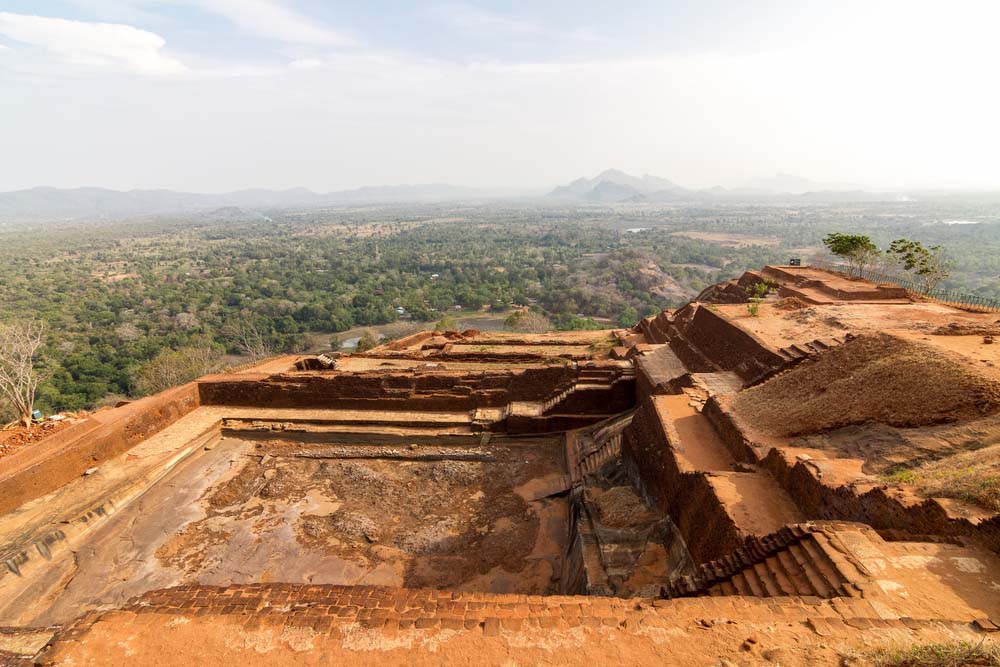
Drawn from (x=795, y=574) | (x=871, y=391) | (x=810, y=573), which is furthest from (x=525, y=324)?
(x=810, y=573)

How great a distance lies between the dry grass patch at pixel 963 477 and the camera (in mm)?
4605

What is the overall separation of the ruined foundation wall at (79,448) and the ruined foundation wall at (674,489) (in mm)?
11961

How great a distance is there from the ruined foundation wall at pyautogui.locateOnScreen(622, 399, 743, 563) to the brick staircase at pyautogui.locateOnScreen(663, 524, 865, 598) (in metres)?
0.40

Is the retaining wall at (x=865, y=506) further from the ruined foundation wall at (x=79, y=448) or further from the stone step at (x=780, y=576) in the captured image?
the ruined foundation wall at (x=79, y=448)

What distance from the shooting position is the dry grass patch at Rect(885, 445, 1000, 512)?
461 cm

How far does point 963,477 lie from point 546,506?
6.75 meters

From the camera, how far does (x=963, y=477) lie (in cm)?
488

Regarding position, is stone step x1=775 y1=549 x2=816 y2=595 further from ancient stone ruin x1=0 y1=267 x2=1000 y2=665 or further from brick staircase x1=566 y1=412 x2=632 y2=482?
brick staircase x1=566 y1=412 x2=632 y2=482

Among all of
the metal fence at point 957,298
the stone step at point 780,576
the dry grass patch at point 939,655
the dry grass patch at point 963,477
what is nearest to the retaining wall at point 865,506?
the dry grass patch at point 963,477

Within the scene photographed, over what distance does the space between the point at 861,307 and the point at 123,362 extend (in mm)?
36596

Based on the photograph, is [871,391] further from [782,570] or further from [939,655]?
[939,655]

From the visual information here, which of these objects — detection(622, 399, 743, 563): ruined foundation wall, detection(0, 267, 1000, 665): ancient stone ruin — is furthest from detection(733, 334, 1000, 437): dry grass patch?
detection(622, 399, 743, 563): ruined foundation wall

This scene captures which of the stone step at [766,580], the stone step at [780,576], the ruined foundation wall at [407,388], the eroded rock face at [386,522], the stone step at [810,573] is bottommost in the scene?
the eroded rock face at [386,522]

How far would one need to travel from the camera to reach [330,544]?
9.09 meters
